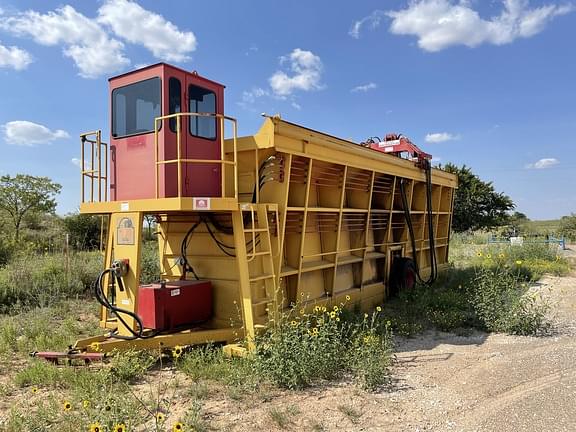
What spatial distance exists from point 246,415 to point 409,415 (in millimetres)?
1551

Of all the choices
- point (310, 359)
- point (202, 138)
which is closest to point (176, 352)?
point (310, 359)

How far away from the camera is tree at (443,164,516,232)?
37.8m

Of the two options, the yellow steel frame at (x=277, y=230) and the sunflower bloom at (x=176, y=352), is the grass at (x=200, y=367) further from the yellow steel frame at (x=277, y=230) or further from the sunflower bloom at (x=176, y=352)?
the yellow steel frame at (x=277, y=230)

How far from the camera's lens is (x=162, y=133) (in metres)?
5.97

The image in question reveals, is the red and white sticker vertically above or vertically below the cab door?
below

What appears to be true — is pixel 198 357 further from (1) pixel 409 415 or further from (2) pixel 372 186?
(2) pixel 372 186

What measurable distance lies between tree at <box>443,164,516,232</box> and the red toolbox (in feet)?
113

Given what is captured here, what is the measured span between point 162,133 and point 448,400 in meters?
4.58

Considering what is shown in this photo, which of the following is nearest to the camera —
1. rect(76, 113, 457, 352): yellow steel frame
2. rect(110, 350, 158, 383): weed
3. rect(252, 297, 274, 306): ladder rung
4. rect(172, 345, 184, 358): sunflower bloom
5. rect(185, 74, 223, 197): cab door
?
rect(172, 345, 184, 358): sunflower bloom

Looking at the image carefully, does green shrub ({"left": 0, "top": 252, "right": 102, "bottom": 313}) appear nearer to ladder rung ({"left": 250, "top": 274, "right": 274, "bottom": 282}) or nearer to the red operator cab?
the red operator cab

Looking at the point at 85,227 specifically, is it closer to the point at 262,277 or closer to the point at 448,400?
the point at 262,277

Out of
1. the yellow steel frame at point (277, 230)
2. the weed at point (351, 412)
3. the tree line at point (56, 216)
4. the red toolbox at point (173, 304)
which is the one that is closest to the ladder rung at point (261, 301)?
the yellow steel frame at point (277, 230)

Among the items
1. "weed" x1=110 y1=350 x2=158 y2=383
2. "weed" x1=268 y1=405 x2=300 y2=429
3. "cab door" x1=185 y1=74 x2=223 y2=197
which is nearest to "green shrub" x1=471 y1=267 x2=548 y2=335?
"weed" x1=268 y1=405 x2=300 y2=429

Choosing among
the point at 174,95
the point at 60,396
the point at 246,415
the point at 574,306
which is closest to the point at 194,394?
the point at 246,415
